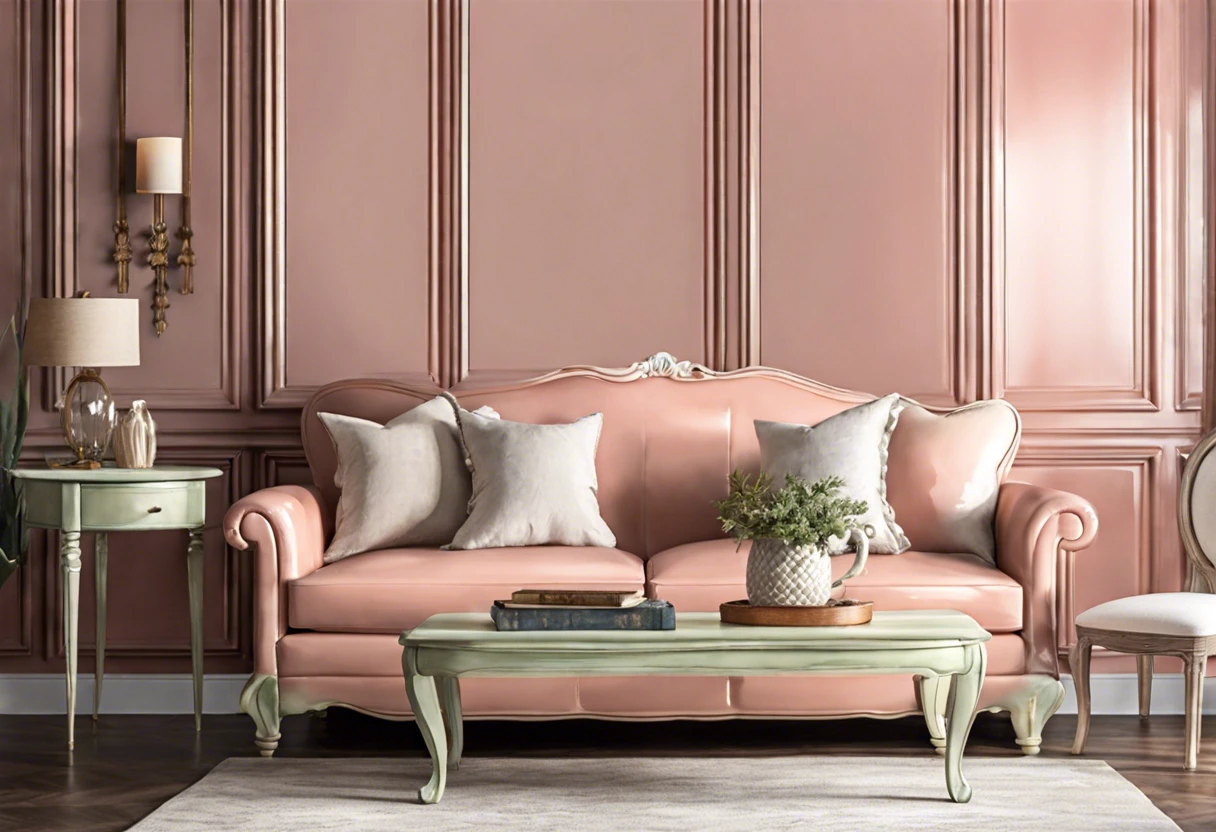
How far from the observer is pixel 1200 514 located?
12.6 feet

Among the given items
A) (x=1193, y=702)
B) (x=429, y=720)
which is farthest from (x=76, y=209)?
(x=1193, y=702)

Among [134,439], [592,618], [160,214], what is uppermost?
[160,214]

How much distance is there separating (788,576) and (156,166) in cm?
254

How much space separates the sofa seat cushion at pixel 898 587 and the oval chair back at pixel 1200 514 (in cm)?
63

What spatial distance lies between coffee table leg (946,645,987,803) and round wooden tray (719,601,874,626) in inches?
10.1

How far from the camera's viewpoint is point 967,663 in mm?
2979

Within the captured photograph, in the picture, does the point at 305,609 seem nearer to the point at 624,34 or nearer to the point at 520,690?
the point at 520,690

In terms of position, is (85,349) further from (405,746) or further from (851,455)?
(851,455)

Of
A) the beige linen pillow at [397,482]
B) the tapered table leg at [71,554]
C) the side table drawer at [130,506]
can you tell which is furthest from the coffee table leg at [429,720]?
the tapered table leg at [71,554]

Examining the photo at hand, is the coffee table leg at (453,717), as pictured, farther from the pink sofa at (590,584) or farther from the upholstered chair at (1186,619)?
the upholstered chair at (1186,619)

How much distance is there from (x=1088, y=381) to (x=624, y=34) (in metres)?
1.89

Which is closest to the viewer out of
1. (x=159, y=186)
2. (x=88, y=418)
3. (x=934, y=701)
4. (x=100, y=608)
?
(x=934, y=701)

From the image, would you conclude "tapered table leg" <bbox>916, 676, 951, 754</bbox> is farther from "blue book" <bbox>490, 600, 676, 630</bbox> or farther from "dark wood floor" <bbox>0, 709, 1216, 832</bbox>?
"blue book" <bbox>490, 600, 676, 630</bbox>

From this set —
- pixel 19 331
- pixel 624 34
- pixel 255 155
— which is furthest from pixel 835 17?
pixel 19 331
